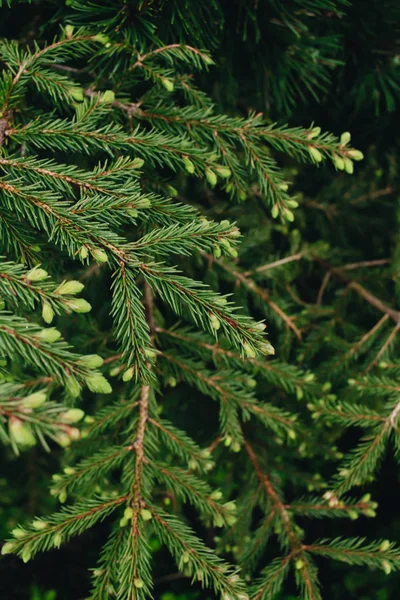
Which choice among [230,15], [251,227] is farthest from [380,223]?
[230,15]

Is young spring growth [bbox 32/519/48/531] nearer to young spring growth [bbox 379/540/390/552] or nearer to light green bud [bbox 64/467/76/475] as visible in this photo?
light green bud [bbox 64/467/76/475]

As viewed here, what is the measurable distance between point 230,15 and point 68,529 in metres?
1.74

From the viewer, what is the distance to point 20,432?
2.42 ft

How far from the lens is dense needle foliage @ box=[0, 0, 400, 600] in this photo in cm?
109

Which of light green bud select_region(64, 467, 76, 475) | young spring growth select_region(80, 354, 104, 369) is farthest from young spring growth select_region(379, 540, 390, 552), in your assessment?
young spring growth select_region(80, 354, 104, 369)

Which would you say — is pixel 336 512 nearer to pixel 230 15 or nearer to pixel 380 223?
pixel 380 223

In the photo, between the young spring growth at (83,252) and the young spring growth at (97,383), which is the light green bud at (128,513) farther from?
the young spring growth at (83,252)

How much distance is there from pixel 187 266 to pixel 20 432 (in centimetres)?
128

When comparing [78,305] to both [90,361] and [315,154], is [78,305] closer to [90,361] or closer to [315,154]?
[90,361]

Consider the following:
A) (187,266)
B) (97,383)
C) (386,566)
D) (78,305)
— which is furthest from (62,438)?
(187,266)

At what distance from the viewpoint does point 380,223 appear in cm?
259

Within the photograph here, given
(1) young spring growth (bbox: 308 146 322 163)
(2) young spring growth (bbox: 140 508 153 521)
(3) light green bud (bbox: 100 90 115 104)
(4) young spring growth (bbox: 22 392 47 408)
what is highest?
(3) light green bud (bbox: 100 90 115 104)

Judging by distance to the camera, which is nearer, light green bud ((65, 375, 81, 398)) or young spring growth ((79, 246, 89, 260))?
light green bud ((65, 375, 81, 398))

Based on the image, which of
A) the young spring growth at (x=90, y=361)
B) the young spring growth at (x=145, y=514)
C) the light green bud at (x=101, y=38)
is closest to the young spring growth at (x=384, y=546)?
the young spring growth at (x=145, y=514)
